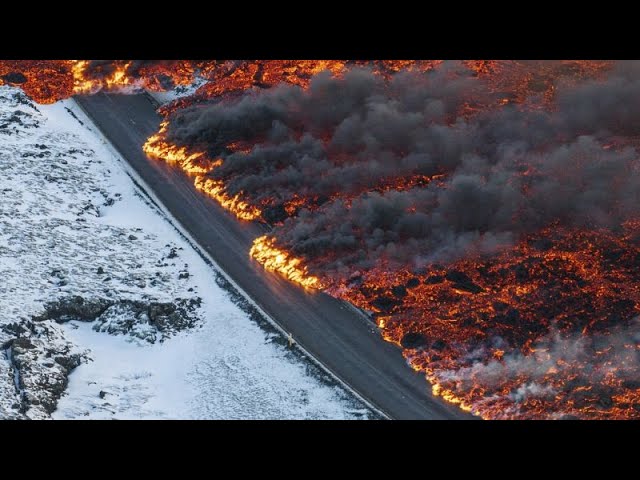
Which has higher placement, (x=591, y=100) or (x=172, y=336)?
(x=591, y=100)

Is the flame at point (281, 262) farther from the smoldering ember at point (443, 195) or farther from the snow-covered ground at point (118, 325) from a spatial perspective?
the snow-covered ground at point (118, 325)

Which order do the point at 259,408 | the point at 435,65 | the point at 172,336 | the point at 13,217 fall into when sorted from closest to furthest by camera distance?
1. the point at 259,408
2. the point at 172,336
3. the point at 13,217
4. the point at 435,65

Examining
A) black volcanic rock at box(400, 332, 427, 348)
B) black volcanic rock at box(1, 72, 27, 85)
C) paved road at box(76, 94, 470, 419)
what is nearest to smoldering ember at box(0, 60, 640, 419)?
black volcanic rock at box(400, 332, 427, 348)

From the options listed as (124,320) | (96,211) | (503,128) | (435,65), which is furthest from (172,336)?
(435,65)

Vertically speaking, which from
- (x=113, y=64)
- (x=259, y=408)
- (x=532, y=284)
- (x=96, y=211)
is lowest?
(x=259, y=408)

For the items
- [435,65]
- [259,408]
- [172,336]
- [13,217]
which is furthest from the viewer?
[435,65]

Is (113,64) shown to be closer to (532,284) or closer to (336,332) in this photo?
(336,332)
